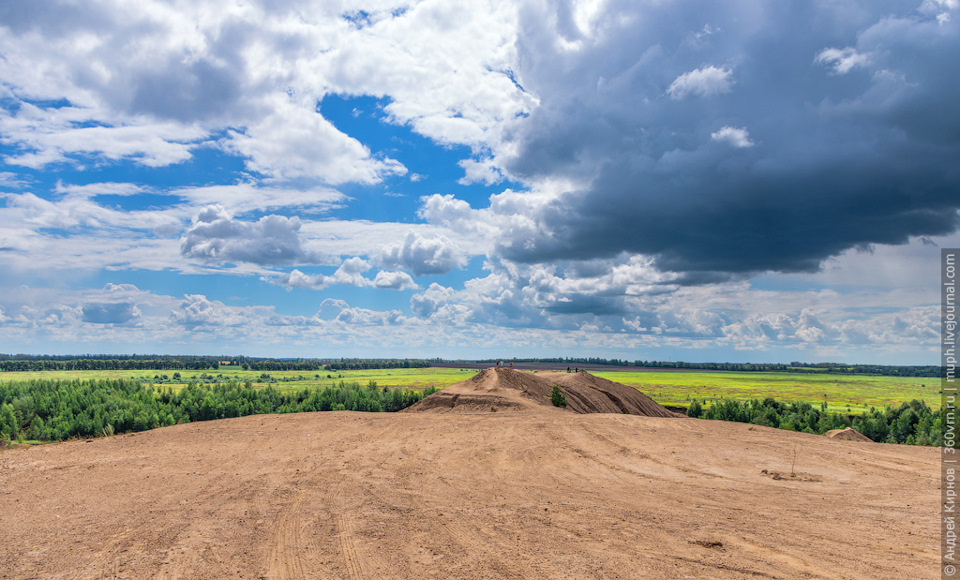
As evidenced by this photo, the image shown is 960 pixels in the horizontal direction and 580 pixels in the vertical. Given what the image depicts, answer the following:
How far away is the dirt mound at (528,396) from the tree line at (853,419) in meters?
7.83

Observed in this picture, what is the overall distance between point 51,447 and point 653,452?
29375mm

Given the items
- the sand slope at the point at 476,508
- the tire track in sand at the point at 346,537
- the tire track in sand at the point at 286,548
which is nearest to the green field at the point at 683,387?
the sand slope at the point at 476,508

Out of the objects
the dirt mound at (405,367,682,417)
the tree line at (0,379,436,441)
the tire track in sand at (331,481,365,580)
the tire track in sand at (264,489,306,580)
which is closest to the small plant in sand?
the dirt mound at (405,367,682,417)

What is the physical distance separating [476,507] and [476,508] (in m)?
0.10

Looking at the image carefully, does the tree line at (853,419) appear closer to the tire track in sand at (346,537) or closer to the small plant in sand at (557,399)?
the small plant in sand at (557,399)

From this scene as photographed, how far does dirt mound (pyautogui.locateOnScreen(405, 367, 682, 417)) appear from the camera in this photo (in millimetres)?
38562

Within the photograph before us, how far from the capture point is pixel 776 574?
8.84m

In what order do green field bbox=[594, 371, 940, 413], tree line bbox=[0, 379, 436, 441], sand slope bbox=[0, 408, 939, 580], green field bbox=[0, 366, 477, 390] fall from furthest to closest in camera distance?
green field bbox=[594, 371, 940, 413] < green field bbox=[0, 366, 477, 390] < tree line bbox=[0, 379, 436, 441] < sand slope bbox=[0, 408, 939, 580]

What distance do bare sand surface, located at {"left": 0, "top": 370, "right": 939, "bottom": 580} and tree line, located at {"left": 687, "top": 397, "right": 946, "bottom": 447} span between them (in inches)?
865

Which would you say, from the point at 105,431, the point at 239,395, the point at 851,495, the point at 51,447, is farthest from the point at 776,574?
the point at 239,395

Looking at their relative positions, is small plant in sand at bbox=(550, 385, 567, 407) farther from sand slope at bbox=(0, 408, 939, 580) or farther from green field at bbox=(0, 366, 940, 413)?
green field at bbox=(0, 366, 940, 413)

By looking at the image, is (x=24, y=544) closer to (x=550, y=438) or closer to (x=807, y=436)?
(x=550, y=438)

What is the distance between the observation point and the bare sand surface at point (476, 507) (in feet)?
31.6

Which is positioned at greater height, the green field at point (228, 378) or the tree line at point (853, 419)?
the tree line at point (853, 419)
